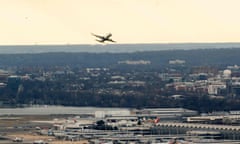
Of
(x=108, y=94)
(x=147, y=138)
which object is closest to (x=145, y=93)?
(x=108, y=94)

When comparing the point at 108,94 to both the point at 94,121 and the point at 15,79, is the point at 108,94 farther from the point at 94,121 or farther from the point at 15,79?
the point at 94,121

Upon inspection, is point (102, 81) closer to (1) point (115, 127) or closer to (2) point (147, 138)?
(1) point (115, 127)

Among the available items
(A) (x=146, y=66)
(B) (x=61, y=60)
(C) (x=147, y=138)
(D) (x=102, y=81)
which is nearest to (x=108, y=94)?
(D) (x=102, y=81)

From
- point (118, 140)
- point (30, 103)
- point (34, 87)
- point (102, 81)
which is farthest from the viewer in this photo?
point (102, 81)

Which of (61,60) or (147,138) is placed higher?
(61,60)

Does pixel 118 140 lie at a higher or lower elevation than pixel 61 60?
lower

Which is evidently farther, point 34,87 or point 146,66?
point 146,66

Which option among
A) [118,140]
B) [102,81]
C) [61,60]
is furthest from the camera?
[61,60]

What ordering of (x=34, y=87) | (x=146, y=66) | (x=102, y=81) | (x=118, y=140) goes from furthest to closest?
(x=146, y=66) < (x=102, y=81) < (x=34, y=87) < (x=118, y=140)

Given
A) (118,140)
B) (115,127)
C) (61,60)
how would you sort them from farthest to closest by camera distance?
(61,60) < (115,127) < (118,140)
